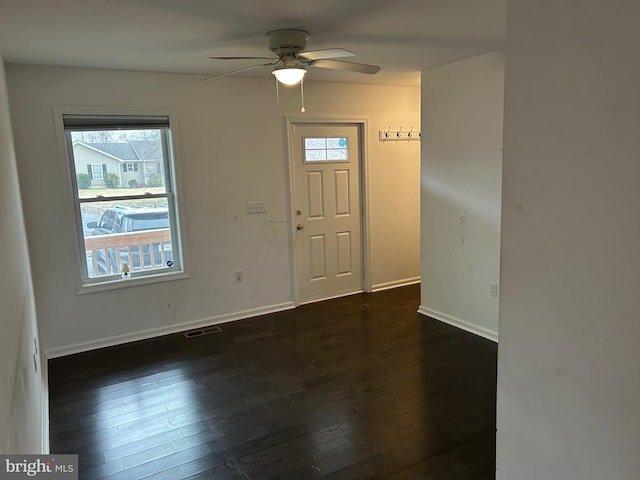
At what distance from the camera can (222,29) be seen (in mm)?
2721

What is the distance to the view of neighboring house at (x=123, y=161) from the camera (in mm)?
3830

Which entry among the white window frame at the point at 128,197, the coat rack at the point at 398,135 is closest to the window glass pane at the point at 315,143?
Answer: the coat rack at the point at 398,135

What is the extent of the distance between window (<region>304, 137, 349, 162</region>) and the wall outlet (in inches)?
27.4

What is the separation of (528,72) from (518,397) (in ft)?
2.90

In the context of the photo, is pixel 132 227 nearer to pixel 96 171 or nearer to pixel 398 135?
pixel 96 171

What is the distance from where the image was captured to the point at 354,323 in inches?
172

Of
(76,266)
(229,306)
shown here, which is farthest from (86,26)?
(229,306)

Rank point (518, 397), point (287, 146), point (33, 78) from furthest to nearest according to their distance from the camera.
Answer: point (287, 146)
point (33, 78)
point (518, 397)

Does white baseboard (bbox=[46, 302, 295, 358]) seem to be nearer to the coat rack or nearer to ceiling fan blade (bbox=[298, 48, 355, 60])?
the coat rack

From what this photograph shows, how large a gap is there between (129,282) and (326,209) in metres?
2.16

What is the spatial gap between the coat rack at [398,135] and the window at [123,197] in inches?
92.9

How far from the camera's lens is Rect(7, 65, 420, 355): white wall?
3607 millimetres

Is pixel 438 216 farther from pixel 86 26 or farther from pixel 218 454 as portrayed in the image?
pixel 86 26

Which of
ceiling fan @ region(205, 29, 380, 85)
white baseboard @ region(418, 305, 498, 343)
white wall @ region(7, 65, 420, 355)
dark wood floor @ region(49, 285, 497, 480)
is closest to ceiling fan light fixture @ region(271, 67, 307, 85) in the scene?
ceiling fan @ region(205, 29, 380, 85)
